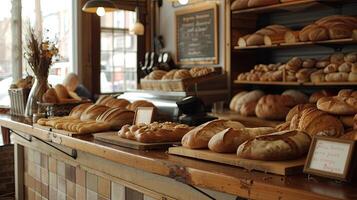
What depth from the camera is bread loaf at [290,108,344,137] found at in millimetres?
1498

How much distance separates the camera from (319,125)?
1518 millimetres

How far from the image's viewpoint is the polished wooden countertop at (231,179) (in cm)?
107

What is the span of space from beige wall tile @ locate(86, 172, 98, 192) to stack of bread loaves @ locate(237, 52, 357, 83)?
2.13 m

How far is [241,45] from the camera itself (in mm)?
4293

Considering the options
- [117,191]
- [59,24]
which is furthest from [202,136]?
[59,24]

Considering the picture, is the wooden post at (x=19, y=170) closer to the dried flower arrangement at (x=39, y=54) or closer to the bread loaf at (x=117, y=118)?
the dried flower arrangement at (x=39, y=54)

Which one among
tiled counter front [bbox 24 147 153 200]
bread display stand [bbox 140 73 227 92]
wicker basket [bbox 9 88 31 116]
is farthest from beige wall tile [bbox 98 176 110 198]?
bread display stand [bbox 140 73 227 92]

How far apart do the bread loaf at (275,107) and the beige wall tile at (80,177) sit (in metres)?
1.82

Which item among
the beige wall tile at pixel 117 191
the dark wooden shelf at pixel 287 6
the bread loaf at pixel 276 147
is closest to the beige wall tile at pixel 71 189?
the beige wall tile at pixel 117 191

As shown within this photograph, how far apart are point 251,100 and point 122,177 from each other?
2290mm

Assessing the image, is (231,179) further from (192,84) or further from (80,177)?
(192,84)

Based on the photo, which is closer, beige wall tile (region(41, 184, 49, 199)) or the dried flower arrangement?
beige wall tile (region(41, 184, 49, 199))

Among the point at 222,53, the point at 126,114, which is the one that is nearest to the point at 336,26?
the point at 222,53

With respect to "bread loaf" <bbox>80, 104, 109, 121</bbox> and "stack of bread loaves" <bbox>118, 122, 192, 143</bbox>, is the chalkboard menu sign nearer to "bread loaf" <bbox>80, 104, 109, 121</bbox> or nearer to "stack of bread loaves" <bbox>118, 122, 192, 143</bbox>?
"bread loaf" <bbox>80, 104, 109, 121</bbox>
